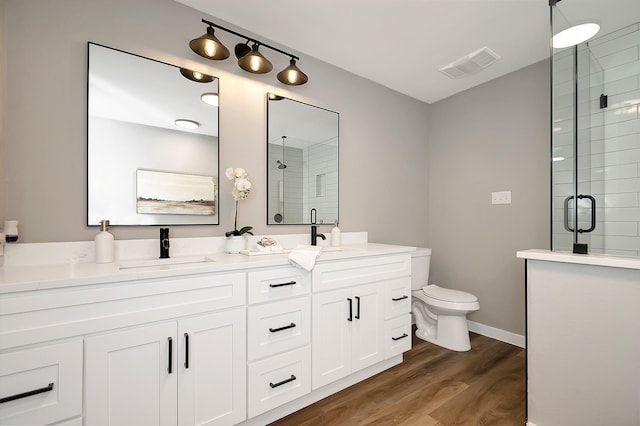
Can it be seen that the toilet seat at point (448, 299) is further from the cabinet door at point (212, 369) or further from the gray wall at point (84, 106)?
the cabinet door at point (212, 369)

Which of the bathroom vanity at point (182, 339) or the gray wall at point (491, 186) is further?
the gray wall at point (491, 186)

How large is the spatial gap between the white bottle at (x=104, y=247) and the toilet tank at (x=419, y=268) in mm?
2395

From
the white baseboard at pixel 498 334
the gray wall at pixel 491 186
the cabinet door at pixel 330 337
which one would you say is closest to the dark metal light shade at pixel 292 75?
the cabinet door at pixel 330 337

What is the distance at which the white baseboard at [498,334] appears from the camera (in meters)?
2.61

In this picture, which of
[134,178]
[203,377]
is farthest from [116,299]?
[134,178]

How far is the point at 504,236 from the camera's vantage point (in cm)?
272

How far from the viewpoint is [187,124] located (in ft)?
5.97

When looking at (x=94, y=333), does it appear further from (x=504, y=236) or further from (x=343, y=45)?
(x=504, y=236)

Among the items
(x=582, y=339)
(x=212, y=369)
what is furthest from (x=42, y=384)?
(x=582, y=339)

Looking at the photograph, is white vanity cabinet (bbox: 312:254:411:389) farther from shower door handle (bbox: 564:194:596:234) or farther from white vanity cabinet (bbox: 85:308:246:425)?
shower door handle (bbox: 564:194:596:234)

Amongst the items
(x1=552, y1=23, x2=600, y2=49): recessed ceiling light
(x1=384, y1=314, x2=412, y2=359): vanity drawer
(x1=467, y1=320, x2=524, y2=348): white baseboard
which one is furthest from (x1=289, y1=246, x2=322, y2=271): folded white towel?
(x1=467, y1=320, x2=524, y2=348): white baseboard

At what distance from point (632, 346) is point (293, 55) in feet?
8.58

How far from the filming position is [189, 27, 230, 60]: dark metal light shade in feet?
5.59

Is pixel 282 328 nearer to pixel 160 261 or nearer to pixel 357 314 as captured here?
pixel 357 314
